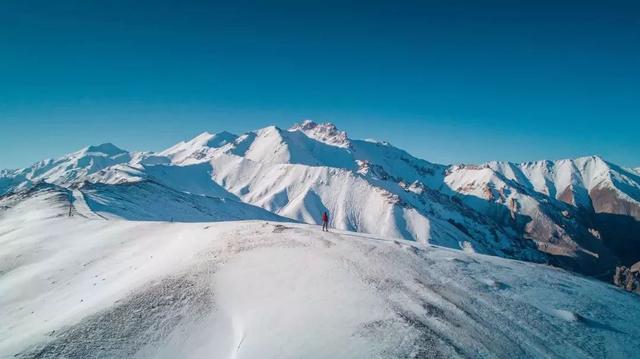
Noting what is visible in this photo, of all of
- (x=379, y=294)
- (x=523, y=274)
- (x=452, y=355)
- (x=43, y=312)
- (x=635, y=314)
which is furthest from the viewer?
(x=523, y=274)

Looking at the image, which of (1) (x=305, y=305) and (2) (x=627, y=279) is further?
(2) (x=627, y=279)

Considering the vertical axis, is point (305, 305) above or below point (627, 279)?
above

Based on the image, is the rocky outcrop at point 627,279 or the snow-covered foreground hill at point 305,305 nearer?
the snow-covered foreground hill at point 305,305

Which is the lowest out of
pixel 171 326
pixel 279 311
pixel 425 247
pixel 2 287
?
pixel 2 287

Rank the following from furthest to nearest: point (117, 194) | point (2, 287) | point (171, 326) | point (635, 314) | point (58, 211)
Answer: point (117, 194) → point (58, 211) → point (2, 287) → point (635, 314) → point (171, 326)

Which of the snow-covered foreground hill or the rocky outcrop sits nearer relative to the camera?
the snow-covered foreground hill

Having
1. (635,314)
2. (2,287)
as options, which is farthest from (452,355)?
(2,287)

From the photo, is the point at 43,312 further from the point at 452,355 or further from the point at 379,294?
the point at 452,355

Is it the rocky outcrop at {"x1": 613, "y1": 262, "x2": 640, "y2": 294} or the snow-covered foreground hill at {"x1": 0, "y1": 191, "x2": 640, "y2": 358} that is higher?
the snow-covered foreground hill at {"x1": 0, "y1": 191, "x2": 640, "y2": 358}
